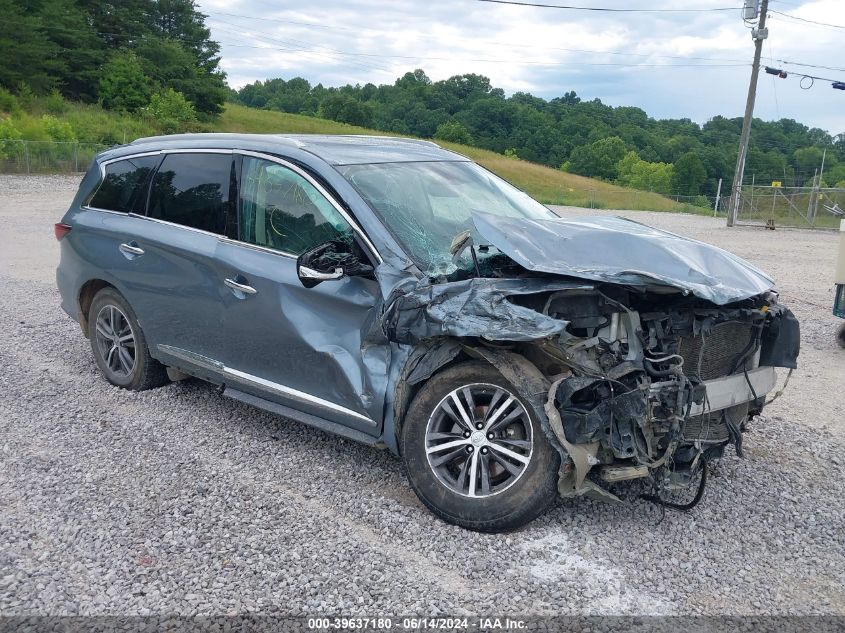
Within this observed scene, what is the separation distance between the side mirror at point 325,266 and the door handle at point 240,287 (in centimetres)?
56

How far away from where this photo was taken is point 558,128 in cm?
8275

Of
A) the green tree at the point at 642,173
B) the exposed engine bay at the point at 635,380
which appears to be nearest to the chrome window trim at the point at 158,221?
the exposed engine bay at the point at 635,380

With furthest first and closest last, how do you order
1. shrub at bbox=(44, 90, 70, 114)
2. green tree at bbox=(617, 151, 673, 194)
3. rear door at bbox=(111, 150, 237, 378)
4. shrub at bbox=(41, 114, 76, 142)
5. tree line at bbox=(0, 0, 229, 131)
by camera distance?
green tree at bbox=(617, 151, 673, 194)
tree line at bbox=(0, 0, 229, 131)
shrub at bbox=(44, 90, 70, 114)
shrub at bbox=(41, 114, 76, 142)
rear door at bbox=(111, 150, 237, 378)

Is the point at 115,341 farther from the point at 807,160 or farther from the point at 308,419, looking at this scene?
the point at 807,160

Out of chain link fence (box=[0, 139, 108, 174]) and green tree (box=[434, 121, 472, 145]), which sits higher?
green tree (box=[434, 121, 472, 145])

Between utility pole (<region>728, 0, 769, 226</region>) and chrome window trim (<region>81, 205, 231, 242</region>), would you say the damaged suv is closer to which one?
chrome window trim (<region>81, 205, 231, 242</region>)

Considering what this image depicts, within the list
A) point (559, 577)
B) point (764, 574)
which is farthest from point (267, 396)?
point (764, 574)

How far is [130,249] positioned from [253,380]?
61.9 inches

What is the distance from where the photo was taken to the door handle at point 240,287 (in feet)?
14.9

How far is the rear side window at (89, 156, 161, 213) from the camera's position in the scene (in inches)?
219

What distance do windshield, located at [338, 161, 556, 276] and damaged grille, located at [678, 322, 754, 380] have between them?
117 centimetres

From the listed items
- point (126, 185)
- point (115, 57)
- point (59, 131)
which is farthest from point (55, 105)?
point (126, 185)

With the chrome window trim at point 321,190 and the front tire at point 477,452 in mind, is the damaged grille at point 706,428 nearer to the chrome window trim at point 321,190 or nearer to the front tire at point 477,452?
the front tire at point 477,452

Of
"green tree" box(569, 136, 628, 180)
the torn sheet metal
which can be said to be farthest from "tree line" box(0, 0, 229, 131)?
the torn sheet metal
